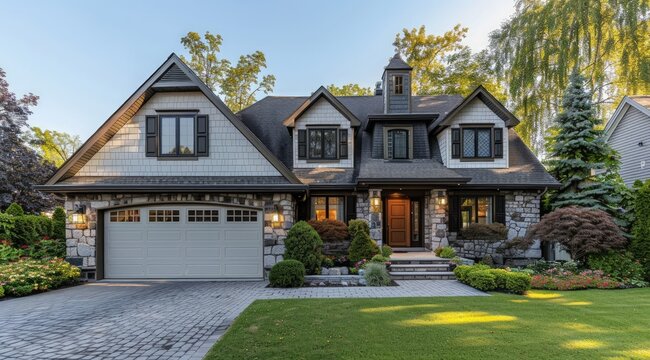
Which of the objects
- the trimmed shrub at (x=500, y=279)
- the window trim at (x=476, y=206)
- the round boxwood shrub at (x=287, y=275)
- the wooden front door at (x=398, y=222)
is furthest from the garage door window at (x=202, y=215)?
the window trim at (x=476, y=206)

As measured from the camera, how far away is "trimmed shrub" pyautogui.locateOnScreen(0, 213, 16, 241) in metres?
10.4

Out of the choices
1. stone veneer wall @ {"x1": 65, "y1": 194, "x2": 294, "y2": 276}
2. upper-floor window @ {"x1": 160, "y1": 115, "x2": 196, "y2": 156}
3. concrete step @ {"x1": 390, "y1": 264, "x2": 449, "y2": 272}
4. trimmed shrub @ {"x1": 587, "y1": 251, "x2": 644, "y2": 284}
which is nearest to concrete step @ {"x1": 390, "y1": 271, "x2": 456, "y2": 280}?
concrete step @ {"x1": 390, "y1": 264, "x2": 449, "y2": 272}

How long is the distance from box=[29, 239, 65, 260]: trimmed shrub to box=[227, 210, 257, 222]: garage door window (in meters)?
6.04

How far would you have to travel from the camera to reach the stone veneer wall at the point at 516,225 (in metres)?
11.7

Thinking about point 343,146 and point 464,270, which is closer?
point 464,270

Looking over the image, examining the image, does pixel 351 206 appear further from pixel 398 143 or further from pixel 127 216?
pixel 127 216

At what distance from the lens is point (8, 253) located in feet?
31.8

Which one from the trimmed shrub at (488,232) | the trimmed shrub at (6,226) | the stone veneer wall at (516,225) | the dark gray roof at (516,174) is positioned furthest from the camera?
the stone veneer wall at (516,225)

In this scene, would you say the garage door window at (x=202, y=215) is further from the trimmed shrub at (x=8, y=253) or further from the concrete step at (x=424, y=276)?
the concrete step at (x=424, y=276)

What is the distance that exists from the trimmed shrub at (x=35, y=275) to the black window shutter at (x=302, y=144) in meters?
8.41

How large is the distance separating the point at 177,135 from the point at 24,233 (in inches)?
269

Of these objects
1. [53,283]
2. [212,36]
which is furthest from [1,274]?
[212,36]

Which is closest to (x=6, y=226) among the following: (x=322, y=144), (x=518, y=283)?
(x=322, y=144)

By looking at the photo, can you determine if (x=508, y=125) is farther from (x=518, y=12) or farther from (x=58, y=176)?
(x=58, y=176)
